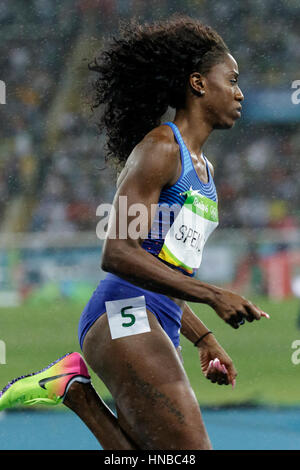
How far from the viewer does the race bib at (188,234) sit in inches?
104

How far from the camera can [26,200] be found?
12391 mm

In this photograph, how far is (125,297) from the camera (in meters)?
2.55

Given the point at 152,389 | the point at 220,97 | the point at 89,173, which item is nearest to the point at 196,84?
the point at 220,97

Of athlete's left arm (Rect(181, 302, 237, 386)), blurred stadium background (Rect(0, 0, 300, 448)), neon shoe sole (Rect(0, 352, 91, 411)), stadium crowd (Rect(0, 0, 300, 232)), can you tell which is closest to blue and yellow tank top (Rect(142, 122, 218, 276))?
athlete's left arm (Rect(181, 302, 237, 386))

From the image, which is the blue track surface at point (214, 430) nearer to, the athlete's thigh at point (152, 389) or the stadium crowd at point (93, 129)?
the athlete's thigh at point (152, 389)

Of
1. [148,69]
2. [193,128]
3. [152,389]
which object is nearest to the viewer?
[152,389]

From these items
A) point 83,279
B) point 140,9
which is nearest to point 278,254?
point 83,279

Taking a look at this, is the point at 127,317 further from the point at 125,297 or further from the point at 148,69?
the point at 148,69

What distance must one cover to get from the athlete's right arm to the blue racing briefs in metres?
0.14

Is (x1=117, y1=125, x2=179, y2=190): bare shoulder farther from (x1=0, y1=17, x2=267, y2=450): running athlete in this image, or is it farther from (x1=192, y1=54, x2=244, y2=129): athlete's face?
(x1=192, y1=54, x2=244, y2=129): athlete's face

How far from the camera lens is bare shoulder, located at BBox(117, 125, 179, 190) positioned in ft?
8.05

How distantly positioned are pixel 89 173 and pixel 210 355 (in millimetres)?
9300

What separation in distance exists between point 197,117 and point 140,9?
Result: 404 inches
